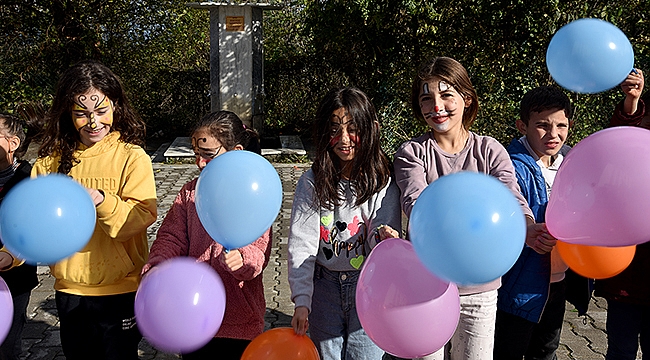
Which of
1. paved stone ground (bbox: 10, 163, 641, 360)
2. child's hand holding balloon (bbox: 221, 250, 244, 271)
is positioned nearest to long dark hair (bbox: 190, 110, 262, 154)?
child's hand holding balloon (bbox: 221, 250, 244, 271)

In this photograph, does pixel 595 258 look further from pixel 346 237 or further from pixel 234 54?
pixel 234 54

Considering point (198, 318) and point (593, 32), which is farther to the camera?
point (593, 32)

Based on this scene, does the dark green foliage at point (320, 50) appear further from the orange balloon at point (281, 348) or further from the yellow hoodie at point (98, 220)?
the orange balloon at point (281, 348)

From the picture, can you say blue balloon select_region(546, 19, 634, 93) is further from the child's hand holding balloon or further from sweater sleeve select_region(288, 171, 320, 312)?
the child's hand holding balloon

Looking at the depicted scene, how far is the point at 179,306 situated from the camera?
1982mm

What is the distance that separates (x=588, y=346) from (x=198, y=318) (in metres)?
2.73

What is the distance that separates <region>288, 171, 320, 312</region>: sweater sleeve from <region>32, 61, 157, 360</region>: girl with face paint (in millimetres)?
626

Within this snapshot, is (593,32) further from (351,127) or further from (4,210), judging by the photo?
(4,210)

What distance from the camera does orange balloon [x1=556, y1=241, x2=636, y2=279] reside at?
2.29 meters

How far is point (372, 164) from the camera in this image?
234 centimetres

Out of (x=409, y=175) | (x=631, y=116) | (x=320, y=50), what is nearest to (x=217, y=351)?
(x=409, y=175)

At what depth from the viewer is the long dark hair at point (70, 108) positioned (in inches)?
97.3

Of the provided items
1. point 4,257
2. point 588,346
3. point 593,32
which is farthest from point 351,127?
point 588,346

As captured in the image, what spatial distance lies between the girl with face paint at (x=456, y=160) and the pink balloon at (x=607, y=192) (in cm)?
33
